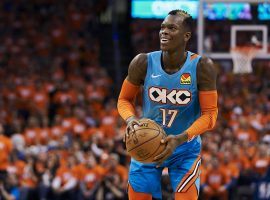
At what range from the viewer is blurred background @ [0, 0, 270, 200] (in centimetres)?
1314

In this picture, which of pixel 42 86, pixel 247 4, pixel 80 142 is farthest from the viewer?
pixel 42 86

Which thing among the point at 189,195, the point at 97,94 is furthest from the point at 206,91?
the point at 97,94

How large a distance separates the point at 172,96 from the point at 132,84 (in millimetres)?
426

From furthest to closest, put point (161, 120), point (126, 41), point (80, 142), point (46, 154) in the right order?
1. point (126, 41)
2. point (80, 142)
3. point (46, 154)
4. point (161, 120)

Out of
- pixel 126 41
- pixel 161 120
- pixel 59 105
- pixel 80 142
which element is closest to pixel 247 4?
pixel 80 142

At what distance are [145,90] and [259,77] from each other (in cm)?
1303

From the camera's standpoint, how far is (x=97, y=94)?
18.2 meters

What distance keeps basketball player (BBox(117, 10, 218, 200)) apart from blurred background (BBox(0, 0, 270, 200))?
5155 millimetres

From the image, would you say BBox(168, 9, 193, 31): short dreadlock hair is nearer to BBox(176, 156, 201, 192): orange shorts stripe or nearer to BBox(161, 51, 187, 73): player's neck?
BBox(161, 51, 187, 73): player's neck

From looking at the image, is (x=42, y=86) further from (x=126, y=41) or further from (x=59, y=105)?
(x=126, y=41)

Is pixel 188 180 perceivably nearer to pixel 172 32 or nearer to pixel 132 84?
pixel 132 84

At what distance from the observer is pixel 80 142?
603 inches

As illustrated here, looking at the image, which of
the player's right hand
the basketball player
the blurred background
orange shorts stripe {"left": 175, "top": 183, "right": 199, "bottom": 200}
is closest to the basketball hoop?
the blurred background

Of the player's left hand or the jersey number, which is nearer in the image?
the player's left hand
